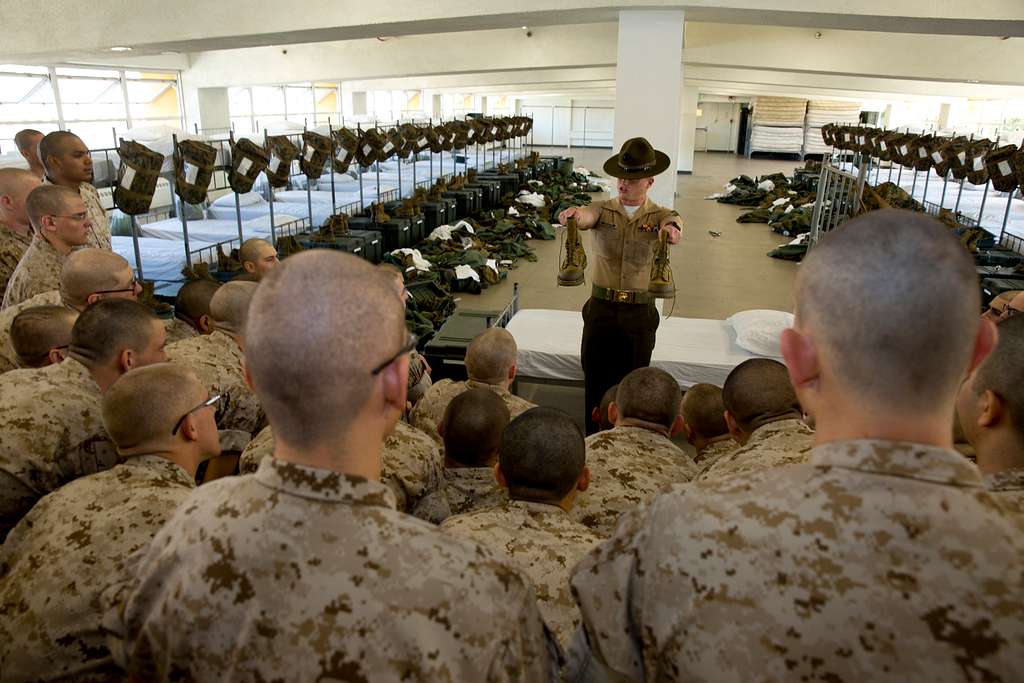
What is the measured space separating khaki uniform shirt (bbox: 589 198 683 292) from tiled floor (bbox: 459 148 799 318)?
2958 mm

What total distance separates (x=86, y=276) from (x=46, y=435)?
1080 mm

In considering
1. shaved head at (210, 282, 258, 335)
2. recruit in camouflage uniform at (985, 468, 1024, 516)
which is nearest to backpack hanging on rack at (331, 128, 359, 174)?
shaved head at (210, 282, 258, 335)

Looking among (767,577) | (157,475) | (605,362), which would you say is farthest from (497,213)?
(767,577)

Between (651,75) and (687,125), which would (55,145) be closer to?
(651,75)

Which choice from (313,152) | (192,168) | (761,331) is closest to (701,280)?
(761,331)

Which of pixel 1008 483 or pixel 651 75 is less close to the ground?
pixel 651 75

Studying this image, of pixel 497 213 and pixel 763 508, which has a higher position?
pixel 763 508

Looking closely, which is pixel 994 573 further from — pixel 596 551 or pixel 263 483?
pixel 263 483

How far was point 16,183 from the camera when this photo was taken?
4234 mm

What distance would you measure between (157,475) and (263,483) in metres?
0.94

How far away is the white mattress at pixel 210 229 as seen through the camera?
851 centimetres

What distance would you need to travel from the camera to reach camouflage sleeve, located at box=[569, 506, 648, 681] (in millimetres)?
1147

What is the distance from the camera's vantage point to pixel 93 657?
1.64 metres

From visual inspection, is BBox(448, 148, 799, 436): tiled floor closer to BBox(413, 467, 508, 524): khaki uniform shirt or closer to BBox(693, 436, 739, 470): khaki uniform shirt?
BBox(693, 436, 739, 470): khaki uniform shirt
